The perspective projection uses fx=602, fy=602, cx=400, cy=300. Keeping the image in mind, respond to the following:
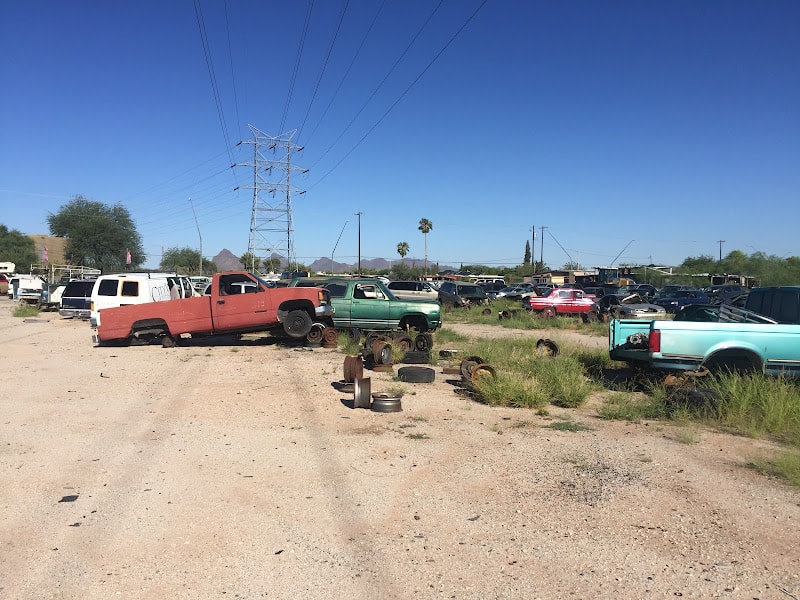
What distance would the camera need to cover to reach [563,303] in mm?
29391

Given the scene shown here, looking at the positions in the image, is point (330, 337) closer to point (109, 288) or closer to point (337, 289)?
point (337, 289)

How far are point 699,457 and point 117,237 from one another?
80820mm

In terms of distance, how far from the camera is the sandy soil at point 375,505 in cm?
401

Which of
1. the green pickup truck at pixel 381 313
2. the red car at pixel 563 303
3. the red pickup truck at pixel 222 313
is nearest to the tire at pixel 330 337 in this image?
the red pickup truck at pixel 222 313

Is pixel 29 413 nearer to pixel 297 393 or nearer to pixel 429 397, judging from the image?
pixel 297 393

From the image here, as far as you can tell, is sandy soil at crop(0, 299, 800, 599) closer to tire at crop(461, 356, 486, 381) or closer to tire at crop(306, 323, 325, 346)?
tire at crop(461, 356, 486, 381)

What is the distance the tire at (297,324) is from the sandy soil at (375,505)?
21.5 feet

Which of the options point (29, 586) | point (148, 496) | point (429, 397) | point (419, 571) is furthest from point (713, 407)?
point (29, 586)

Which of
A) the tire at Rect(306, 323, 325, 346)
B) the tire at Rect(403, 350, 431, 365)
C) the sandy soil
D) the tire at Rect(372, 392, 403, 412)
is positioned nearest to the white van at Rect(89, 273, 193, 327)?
the tire at Rect(306, 323, 325, 346)

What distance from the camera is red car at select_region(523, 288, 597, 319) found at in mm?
29156

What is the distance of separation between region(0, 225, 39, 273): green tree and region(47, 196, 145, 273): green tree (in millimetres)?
4691

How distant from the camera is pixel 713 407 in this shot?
26.5ft

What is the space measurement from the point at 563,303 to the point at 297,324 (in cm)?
1708

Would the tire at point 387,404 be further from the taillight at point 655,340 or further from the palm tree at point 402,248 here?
the palm tree at point 402,248
